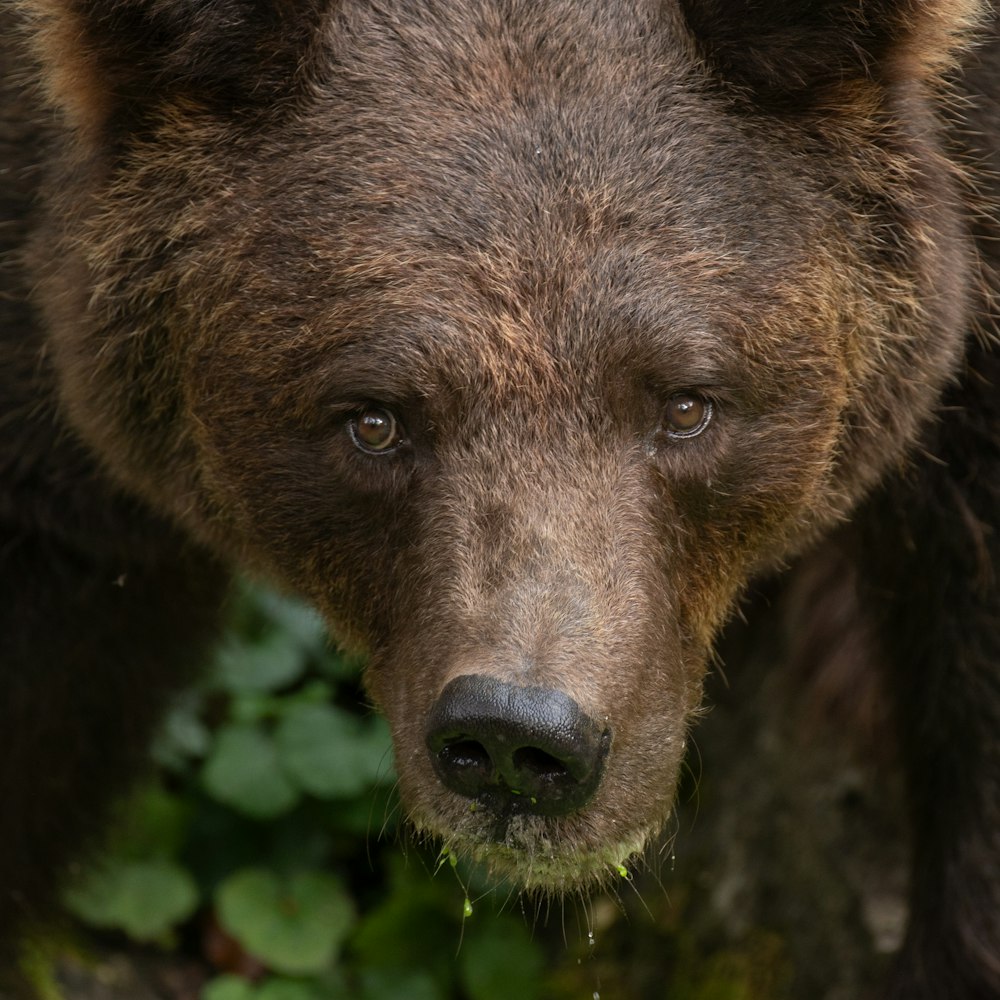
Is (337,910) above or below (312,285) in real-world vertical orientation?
below

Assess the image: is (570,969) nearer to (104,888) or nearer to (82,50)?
(104,888)

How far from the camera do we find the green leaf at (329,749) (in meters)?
6.80

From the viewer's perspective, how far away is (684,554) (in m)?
4.61

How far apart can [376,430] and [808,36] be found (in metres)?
1.46

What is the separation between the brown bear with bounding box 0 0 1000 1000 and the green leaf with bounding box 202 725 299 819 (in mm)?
1925

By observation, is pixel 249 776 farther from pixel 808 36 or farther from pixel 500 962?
pixel 808 36

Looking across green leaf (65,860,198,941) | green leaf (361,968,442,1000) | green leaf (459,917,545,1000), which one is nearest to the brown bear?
green leaf (65,860,198,941)

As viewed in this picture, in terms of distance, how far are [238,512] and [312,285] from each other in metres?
0.79

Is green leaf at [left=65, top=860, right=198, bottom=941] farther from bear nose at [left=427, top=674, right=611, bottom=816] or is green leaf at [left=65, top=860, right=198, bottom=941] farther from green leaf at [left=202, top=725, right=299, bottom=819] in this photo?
bear nose at [left=427, top=674, right=611, bottom=816]

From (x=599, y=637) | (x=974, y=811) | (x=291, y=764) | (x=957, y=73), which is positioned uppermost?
(x=957, y=73)

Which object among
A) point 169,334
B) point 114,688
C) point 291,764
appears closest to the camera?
point 169,334

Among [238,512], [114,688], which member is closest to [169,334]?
[238,512]

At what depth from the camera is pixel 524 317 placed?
4.28 metres

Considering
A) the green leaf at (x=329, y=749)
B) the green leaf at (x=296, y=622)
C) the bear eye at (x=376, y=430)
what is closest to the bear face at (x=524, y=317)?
the bear eye at (x=376, y=430)
